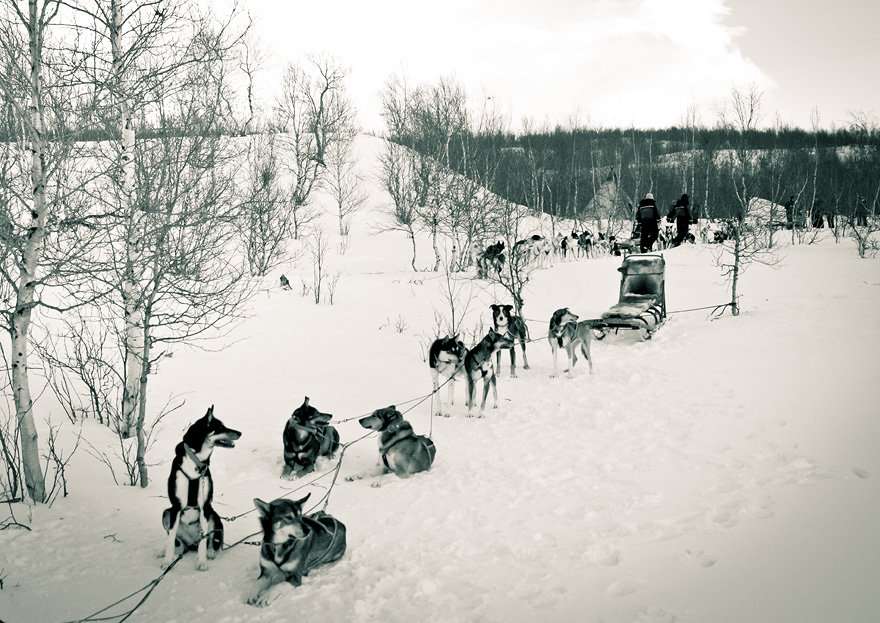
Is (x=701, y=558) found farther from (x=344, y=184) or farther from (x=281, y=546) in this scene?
(x=344, y=184)

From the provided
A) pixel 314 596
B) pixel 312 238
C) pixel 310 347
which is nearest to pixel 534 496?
pixel 314 596

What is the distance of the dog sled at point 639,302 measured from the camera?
11.1 m

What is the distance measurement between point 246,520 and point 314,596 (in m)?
1.47

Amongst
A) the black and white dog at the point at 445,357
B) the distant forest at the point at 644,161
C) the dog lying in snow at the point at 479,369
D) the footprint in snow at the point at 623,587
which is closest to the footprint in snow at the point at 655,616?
the footprint in snow at the point at 623,587

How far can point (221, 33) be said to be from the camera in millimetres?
6984

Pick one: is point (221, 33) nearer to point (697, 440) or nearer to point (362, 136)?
point (697, 440)

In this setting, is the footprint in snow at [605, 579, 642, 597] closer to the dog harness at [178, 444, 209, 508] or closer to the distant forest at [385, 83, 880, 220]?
the dog harness at [178, 444, 209, 508]

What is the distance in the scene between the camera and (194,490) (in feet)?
12.8

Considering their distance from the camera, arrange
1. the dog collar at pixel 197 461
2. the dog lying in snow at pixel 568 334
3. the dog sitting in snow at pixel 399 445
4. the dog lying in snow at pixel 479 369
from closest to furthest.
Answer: the dog collar at pixel 197 461 < the dog sitting in snow at pixel 399 445 < the dog lying in snow at pixel 479 369 < the dog lying in snow at pixel 568 334

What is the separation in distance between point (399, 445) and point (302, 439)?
3.17 ft

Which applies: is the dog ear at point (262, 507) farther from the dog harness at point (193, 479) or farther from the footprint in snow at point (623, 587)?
the footprint in snow at point (623, 587)

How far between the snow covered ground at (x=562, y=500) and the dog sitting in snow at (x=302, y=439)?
244mm

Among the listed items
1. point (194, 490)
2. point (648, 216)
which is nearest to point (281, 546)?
point (194, 490)

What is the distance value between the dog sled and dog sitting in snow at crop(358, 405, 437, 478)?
20.2ft
